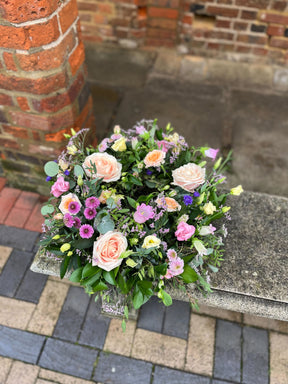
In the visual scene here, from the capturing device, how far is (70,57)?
1.75 metres

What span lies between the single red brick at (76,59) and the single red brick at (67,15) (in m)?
0.15

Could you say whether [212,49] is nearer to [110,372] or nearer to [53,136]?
[53,136]

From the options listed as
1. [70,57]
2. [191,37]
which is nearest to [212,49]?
[191,37]

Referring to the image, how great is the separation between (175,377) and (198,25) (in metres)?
A: 2.98

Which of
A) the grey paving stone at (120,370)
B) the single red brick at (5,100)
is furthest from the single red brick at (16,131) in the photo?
the grey paving stone at (120,370)

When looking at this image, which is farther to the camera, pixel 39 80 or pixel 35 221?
pixel 35 221

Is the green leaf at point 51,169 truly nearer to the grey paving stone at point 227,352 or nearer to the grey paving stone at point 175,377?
the grey paving stone at point 175,377

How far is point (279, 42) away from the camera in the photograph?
3.05m

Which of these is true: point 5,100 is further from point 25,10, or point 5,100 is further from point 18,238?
point 18,238

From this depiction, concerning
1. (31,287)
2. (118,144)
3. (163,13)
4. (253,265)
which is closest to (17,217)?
(31,287)

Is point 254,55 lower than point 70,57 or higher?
lower

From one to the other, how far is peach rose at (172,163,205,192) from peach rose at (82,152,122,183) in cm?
27

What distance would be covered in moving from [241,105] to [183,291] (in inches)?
77.7

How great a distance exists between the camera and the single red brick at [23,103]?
1748mm
